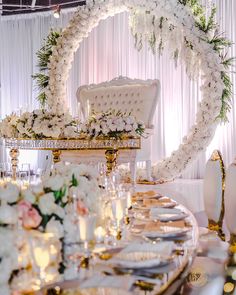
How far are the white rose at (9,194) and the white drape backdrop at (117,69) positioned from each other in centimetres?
698

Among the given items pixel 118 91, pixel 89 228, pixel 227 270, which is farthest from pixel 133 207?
pixel 118 91

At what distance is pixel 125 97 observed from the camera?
302 inches

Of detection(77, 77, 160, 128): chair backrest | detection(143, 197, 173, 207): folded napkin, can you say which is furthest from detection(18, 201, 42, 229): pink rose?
detection(77, 77, 160, 128): chair backrest

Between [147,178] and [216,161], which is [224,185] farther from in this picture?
[147,178]

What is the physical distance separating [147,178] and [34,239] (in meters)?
5.99

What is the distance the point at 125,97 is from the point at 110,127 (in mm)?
2921

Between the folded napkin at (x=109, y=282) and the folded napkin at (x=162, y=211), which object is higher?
the folded napkin at (x=162, y=211)

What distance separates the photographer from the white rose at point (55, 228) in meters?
1.66

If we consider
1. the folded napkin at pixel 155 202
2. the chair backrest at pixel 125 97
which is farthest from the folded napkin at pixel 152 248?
the chair backrest at pixel 125 97

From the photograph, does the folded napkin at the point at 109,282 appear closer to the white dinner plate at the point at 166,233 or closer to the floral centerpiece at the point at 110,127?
the white dinner plate at the point at 166,233

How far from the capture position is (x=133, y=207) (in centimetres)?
272

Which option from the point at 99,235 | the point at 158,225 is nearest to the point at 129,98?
the point at 158,225

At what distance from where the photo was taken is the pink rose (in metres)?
1.59

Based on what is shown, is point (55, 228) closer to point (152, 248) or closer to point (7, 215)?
point (7, 215)
